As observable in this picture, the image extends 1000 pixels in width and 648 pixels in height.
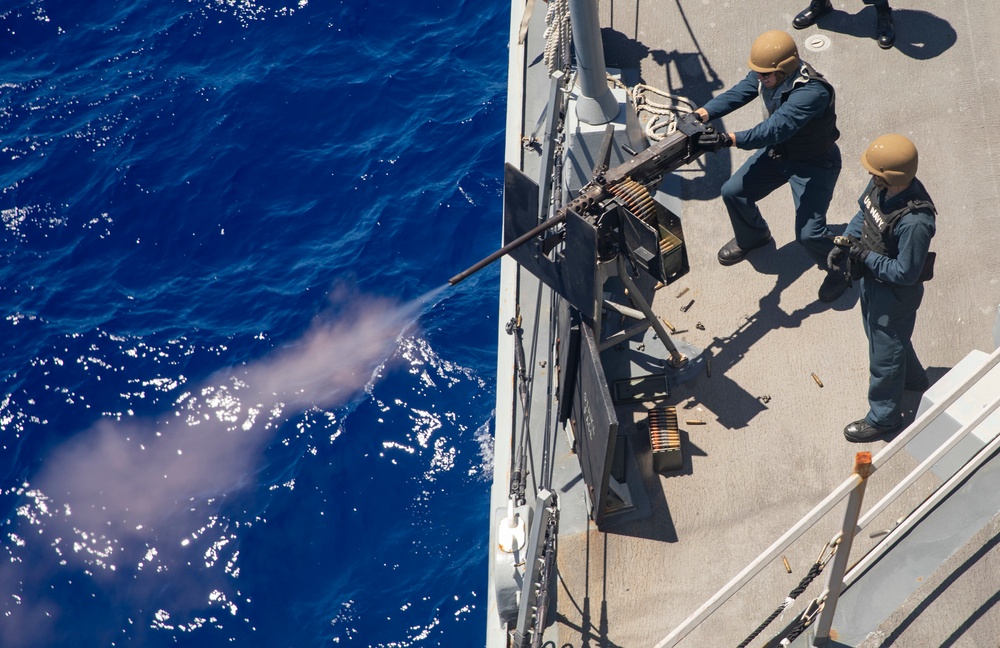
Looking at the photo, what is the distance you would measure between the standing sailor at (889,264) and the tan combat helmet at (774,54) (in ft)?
3.84

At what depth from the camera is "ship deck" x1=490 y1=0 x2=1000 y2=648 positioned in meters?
6.43

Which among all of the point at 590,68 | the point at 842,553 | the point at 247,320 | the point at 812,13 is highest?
the point at 247,320

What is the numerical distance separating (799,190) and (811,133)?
1.64 feet

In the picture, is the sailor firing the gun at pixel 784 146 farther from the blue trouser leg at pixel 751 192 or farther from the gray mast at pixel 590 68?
the gray mast at pixel 590 68

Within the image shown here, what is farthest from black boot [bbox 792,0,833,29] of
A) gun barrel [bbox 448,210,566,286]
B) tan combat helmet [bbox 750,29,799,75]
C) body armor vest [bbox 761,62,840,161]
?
gun barrel [bbox 448,210,566,286]

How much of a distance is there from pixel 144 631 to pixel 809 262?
749cm

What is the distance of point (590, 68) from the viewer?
8016 millimetres

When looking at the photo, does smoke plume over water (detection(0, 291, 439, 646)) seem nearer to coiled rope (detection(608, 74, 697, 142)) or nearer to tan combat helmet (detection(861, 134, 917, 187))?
coiled rope (detection(608, 74, 697, 142))

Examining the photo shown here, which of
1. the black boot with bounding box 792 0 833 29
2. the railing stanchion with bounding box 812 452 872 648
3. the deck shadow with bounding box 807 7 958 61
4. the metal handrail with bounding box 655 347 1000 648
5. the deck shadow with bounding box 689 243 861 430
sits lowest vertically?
the railing stanchion with bounding box 812 452 872 648

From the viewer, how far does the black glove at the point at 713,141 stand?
279 inches

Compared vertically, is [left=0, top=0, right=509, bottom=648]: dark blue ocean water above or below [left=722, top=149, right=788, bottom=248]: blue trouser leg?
above

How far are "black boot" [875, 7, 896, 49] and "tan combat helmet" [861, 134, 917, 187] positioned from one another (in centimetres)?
397

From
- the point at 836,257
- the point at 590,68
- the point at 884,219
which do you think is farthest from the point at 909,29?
the point at 884,219

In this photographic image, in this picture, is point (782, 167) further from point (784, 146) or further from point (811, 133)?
point (811, 133)
